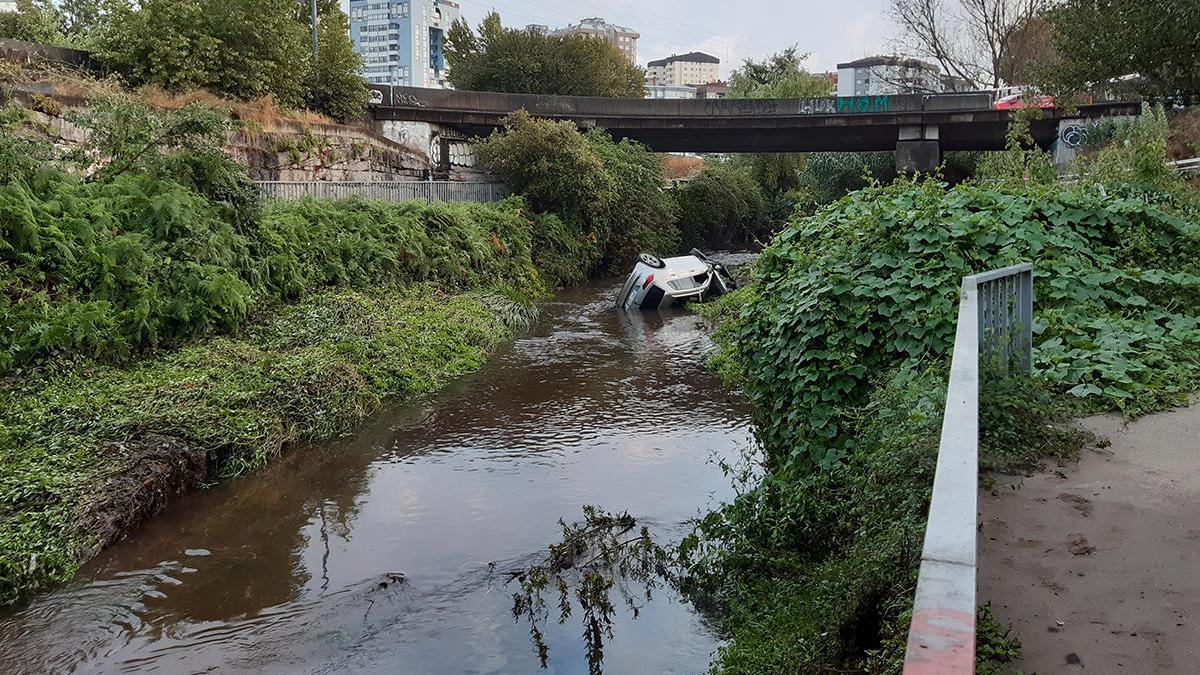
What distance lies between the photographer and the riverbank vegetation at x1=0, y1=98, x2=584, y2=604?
7.93m

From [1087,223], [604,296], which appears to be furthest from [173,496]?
[604,296]

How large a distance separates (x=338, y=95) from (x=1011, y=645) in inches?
1222

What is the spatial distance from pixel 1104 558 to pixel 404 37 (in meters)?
164

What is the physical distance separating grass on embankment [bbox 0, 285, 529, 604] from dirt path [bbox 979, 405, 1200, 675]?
6370mm

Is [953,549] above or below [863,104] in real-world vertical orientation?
below

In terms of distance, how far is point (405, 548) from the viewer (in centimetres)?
771

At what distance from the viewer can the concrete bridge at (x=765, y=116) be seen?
110 feet

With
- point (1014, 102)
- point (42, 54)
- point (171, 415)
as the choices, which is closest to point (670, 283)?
point (171, 415)

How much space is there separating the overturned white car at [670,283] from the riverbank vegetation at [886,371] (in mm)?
12016

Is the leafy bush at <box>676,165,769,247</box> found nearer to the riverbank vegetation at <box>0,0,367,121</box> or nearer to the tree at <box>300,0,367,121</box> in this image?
the tree at <box>300,0,367,121</box>

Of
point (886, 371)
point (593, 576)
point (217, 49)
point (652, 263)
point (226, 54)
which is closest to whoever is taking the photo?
point (593, 576)

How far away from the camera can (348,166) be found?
2812cm

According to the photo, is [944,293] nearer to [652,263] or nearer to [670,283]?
[670,283]

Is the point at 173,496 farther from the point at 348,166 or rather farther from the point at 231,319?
the point at 348,166
